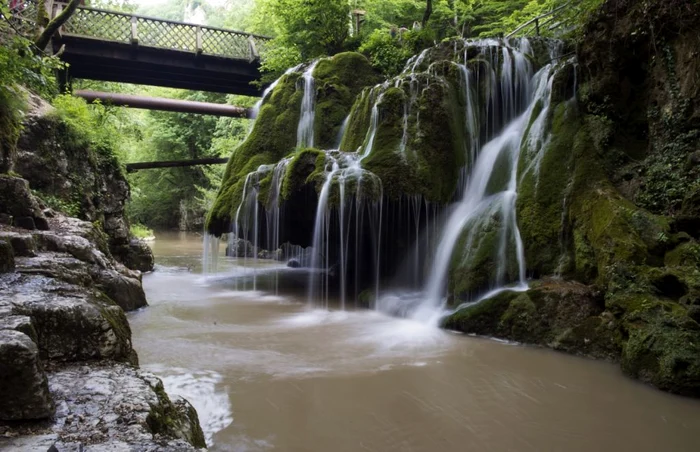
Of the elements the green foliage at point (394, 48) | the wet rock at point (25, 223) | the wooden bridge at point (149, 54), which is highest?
the wooden bridge at point (149, 54)

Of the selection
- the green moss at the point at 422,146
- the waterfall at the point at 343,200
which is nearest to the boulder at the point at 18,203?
the waterfall at the point at 343,200

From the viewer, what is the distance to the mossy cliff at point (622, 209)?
525 cm

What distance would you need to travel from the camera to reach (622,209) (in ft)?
21.4

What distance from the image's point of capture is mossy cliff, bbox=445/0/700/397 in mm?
5250

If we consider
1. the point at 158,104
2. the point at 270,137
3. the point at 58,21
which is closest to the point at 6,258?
the point at 58,21

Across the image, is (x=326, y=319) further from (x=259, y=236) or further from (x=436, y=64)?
(x=436, y=64)

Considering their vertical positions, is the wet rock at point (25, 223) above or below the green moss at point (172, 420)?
above

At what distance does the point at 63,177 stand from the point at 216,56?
10.2 metres

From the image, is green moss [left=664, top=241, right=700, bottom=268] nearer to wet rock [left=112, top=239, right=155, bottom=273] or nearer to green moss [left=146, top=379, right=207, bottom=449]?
green moss [left=146, top=379, right=207, bottom=449]

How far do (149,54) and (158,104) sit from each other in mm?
2290

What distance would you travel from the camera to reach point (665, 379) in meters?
4.58

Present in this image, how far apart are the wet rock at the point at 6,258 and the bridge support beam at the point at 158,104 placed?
12.6 metres

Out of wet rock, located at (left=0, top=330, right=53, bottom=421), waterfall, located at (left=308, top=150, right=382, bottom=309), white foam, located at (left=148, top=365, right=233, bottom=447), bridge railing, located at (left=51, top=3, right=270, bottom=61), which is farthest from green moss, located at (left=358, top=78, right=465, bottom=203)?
bridge railing, located at (left=51, top=3, right=270, bottom=61)

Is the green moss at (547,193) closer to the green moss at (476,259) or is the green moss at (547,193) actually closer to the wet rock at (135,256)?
the green moss at (476,259)
